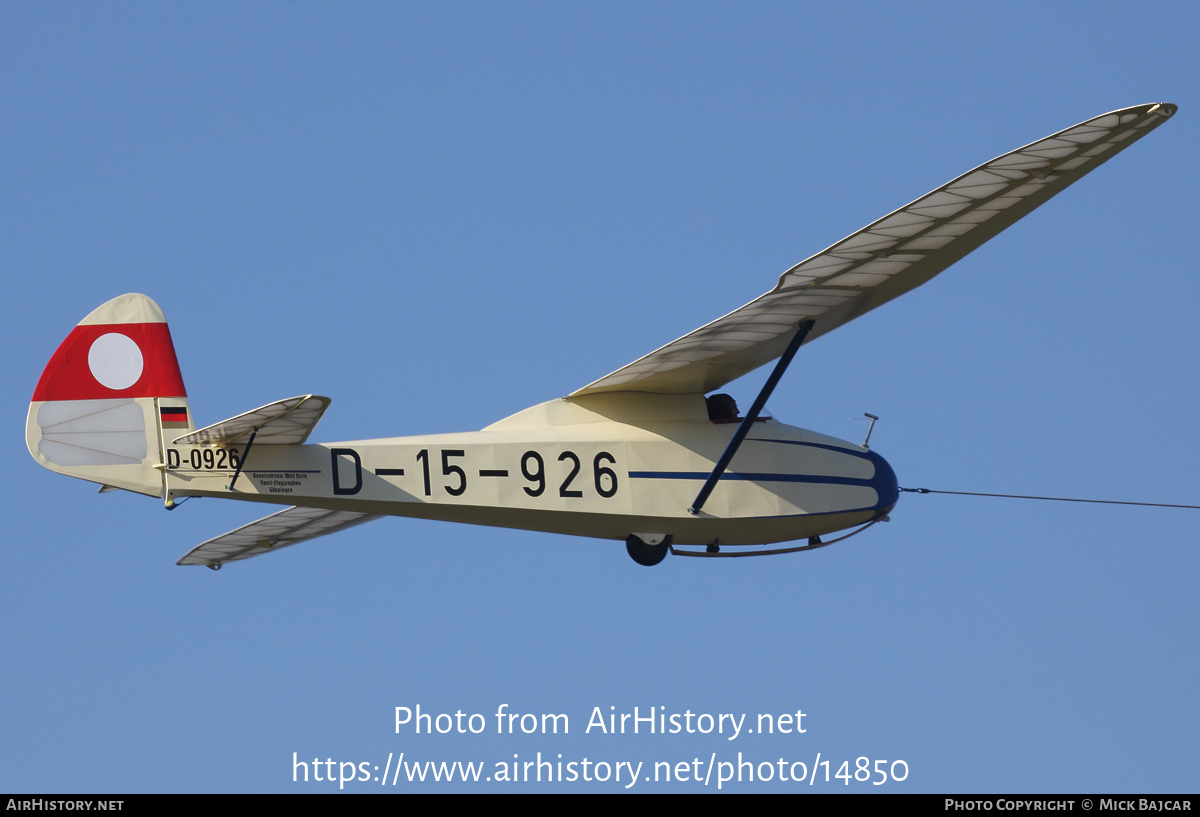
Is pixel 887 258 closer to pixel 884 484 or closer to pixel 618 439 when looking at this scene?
pixel 618 439

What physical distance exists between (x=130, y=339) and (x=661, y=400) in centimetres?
639

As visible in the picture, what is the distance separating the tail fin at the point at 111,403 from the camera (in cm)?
1573

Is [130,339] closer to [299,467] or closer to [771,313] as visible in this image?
[299,467]

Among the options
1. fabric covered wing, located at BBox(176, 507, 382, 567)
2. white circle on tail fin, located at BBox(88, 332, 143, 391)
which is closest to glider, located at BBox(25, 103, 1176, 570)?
white circle on tail fin, located at BBox(88, 332, 143, 391)

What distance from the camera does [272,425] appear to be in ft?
50.2

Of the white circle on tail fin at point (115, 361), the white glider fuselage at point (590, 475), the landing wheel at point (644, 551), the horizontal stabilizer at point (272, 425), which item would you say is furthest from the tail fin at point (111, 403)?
the landing wheel at point (644, 551)

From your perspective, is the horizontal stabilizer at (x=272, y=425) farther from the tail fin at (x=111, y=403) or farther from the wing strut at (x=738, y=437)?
the wing strut at (x=738, y=437)

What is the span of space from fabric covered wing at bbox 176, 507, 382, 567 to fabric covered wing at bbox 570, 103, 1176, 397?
17.9 feet

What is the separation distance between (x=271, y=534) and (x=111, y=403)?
572 centimetres

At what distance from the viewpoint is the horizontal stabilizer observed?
14.7 m

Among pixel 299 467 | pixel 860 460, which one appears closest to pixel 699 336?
pixel 860 460

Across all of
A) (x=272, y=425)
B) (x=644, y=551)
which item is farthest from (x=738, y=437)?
(x=272, y=425)

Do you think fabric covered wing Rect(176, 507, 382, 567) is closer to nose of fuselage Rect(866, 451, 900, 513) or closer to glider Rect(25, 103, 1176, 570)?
glider Rect(25, 103, 1176, 570)

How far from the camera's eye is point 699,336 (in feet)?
53.2
